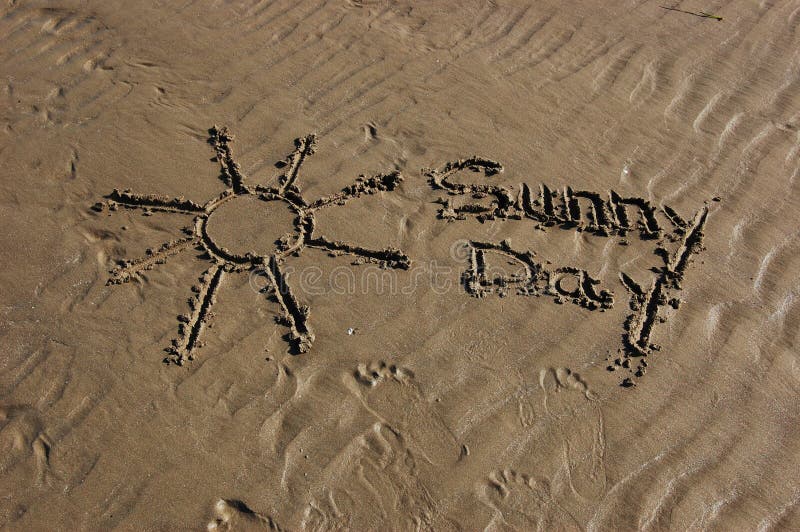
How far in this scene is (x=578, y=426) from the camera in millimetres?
2871

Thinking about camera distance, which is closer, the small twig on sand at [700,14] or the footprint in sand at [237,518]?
the footprint in sand at [237,518]

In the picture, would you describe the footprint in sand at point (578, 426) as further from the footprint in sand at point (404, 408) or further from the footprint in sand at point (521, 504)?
the footprint in sand at point (404, 408)

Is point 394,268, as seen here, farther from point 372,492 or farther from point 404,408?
point 372,492

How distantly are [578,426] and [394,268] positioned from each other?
1.28m

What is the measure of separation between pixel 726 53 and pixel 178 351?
4.70 meters

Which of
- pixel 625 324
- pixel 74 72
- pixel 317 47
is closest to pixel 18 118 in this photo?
pixel 74 72

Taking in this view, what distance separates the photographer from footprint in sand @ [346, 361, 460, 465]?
9.13ft

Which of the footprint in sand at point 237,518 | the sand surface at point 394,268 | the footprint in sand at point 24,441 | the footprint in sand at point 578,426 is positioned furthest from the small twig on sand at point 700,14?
the footprint in sand at point 24,441

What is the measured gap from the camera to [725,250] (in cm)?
360

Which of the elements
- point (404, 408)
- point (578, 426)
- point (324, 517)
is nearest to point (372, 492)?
point (324, 517)

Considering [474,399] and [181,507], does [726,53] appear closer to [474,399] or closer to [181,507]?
[474,399]

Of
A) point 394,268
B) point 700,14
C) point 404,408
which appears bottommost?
point 404,408

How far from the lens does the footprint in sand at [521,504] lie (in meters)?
2.62

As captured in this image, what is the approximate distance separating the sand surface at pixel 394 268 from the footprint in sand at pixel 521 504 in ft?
0.04
